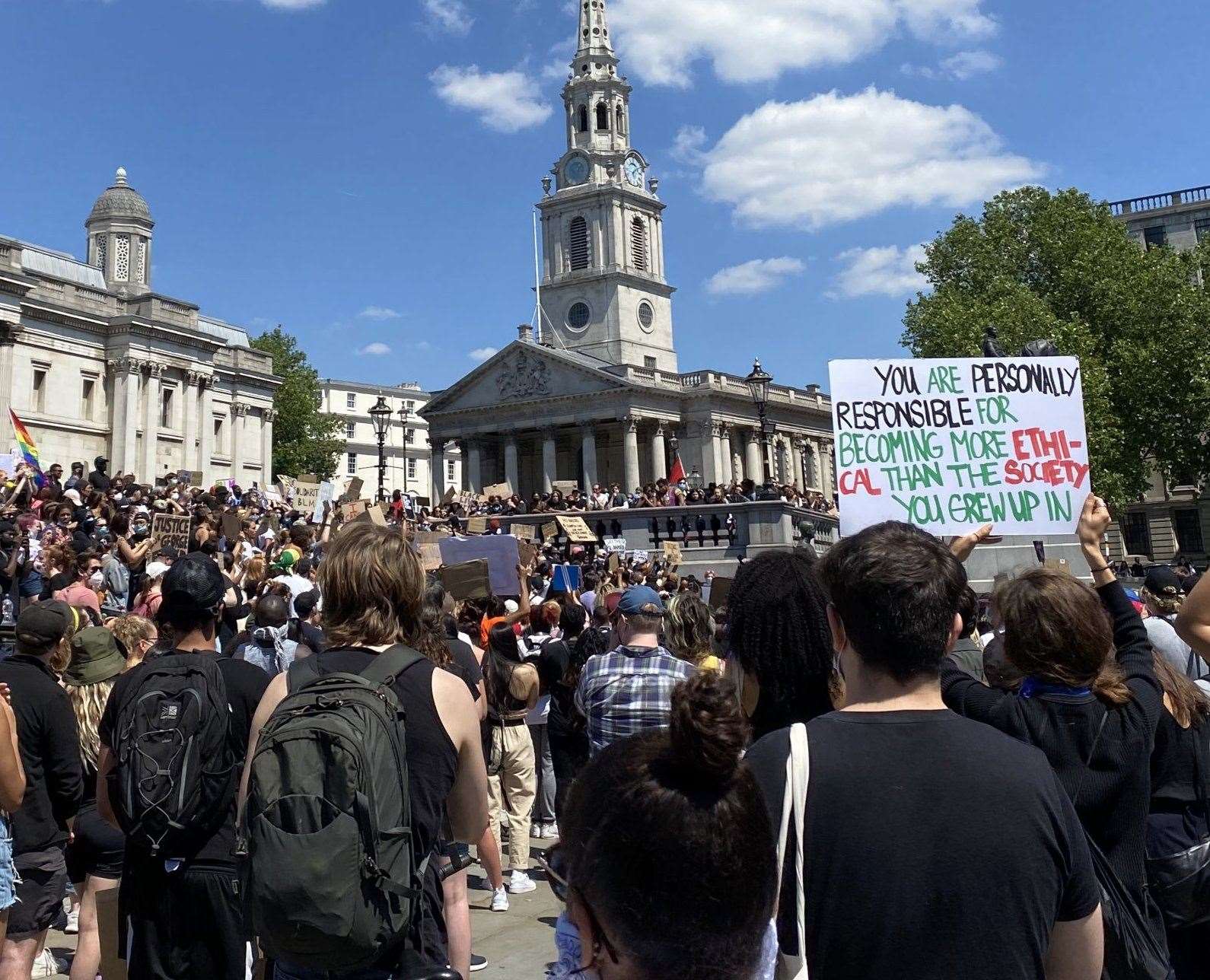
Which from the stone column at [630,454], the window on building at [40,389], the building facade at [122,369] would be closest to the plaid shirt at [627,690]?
the building facade at [122,369]

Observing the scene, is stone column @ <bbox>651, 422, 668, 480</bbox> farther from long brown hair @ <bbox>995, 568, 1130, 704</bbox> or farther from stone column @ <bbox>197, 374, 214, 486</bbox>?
long brown hair @ <bbox>995, 568, 1130, 704</bbox>

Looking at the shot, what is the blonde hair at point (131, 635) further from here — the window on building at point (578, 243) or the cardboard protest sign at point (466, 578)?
the window on building at point (578, 243)

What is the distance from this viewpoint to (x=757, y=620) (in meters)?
3.47

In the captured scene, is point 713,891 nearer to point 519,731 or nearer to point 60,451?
point 519,731

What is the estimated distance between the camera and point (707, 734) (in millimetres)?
1796

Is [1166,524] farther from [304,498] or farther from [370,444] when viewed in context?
[370,444]

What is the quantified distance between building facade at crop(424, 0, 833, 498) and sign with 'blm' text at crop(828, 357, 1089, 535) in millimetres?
52621

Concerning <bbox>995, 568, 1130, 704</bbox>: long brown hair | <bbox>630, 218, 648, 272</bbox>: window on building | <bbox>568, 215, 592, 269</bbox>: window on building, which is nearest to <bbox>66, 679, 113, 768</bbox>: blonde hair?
<bbox>995, 568, 1130, 704</bbox>: long brown hair

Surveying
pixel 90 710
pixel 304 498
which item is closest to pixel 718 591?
pixel 90 710

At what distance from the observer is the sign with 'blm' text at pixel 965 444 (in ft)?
21.5

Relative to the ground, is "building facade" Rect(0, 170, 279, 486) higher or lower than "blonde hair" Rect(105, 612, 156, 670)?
higher

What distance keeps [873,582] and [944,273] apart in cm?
4578

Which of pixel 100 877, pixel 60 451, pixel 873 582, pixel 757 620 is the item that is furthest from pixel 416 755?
pixel 60 451

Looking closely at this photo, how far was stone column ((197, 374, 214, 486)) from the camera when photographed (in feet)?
187
